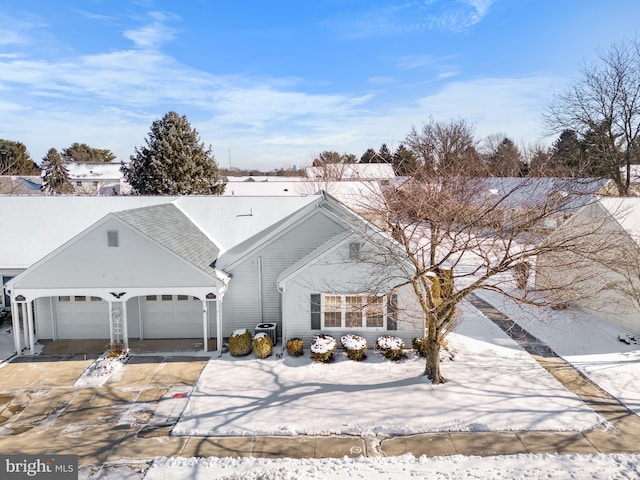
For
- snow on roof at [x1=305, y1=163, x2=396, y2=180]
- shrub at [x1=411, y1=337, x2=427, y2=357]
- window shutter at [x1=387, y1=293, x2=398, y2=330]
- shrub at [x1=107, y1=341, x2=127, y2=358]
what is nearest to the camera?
shrub at [x1=411, y1=337, x2=427, y2=357]

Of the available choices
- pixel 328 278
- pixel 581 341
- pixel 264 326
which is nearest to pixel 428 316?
pixel 328 278

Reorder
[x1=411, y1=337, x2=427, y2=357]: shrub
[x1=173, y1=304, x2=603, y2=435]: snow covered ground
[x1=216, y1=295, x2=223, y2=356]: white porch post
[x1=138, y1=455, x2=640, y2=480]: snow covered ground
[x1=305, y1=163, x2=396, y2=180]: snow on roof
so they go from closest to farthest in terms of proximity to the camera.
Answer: [x1=138, y1=455, x2=640, y2=480]: snow covered ground, [x1=173, y1=304, x2=603, y2=435]: snow covered ground, [x1=411, y1=337, x2=427, y2=357]: shrub, [x1=216, y1=295, x2=223, y2=356]: white porch post, [x1=305, y1=163, x2=396, y2=180]: snow on roof

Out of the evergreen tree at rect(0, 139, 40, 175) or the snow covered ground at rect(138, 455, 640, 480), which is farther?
the evergreen tree at rect(0, 139, 40, 175)

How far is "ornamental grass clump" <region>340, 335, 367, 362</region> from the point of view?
47.9 ft

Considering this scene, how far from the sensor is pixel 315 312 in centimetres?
1558

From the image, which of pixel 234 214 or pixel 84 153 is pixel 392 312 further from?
pixel 84 153

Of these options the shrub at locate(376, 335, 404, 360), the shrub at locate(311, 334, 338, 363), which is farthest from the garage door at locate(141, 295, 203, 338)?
the shrub at locate(376, 335, 404, 360)

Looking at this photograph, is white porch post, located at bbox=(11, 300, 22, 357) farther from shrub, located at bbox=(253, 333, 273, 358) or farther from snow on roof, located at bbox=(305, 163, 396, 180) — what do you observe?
snow on roof, located at bbox=(305, 163, 396, 180)

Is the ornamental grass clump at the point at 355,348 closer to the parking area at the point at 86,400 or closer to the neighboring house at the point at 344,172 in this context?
the parking area at the point at 86,400

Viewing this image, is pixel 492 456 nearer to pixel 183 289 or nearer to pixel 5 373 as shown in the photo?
pixel 183 289

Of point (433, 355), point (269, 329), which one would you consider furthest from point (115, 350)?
point (433, 355)

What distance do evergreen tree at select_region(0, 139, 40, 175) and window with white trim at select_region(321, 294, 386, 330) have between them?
7121 cm

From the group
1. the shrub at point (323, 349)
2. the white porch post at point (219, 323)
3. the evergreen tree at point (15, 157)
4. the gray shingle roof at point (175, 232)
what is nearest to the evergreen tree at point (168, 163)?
the gray shingle roof at point (175, 232)

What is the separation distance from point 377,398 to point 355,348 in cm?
257
